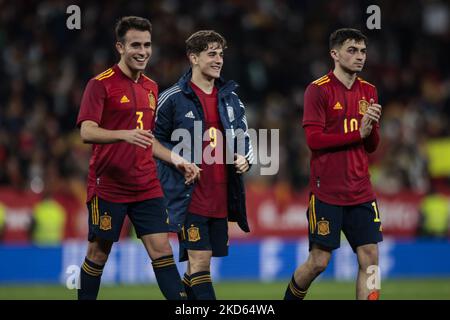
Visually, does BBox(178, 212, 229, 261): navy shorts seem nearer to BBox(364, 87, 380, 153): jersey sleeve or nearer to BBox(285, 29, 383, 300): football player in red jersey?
BBox(285, 29, 383, 300): football player in red jersey

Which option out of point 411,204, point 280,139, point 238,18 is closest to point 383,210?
point 411,204

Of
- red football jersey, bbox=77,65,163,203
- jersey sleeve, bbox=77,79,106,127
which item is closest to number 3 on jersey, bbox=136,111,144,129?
red football jersey, bbox=77,65,163,203

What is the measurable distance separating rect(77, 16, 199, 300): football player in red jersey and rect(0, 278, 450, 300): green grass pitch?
3.86 meters

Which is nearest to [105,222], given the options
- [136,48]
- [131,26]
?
[136,48]

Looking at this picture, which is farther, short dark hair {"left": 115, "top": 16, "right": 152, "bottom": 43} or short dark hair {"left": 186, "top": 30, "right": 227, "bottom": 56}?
short dark hair {"left": 186, "top": 30, "right": 227, "bottom": 56}

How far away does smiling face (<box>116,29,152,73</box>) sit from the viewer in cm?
848

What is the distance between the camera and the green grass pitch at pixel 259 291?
1273cm

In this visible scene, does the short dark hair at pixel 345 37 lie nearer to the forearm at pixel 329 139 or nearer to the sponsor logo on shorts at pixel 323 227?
the forearm at pixel 329 139

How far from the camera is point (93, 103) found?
828 cm

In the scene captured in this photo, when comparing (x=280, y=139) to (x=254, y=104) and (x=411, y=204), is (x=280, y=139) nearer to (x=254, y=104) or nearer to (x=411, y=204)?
(x=254, y=104)

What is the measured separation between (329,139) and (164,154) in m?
1.32

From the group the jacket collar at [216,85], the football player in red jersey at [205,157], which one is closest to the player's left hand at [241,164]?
the football player in red jersey at [205,157]

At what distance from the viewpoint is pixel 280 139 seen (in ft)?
58.1

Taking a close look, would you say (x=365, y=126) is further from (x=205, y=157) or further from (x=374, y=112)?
(x=205, y=157)
